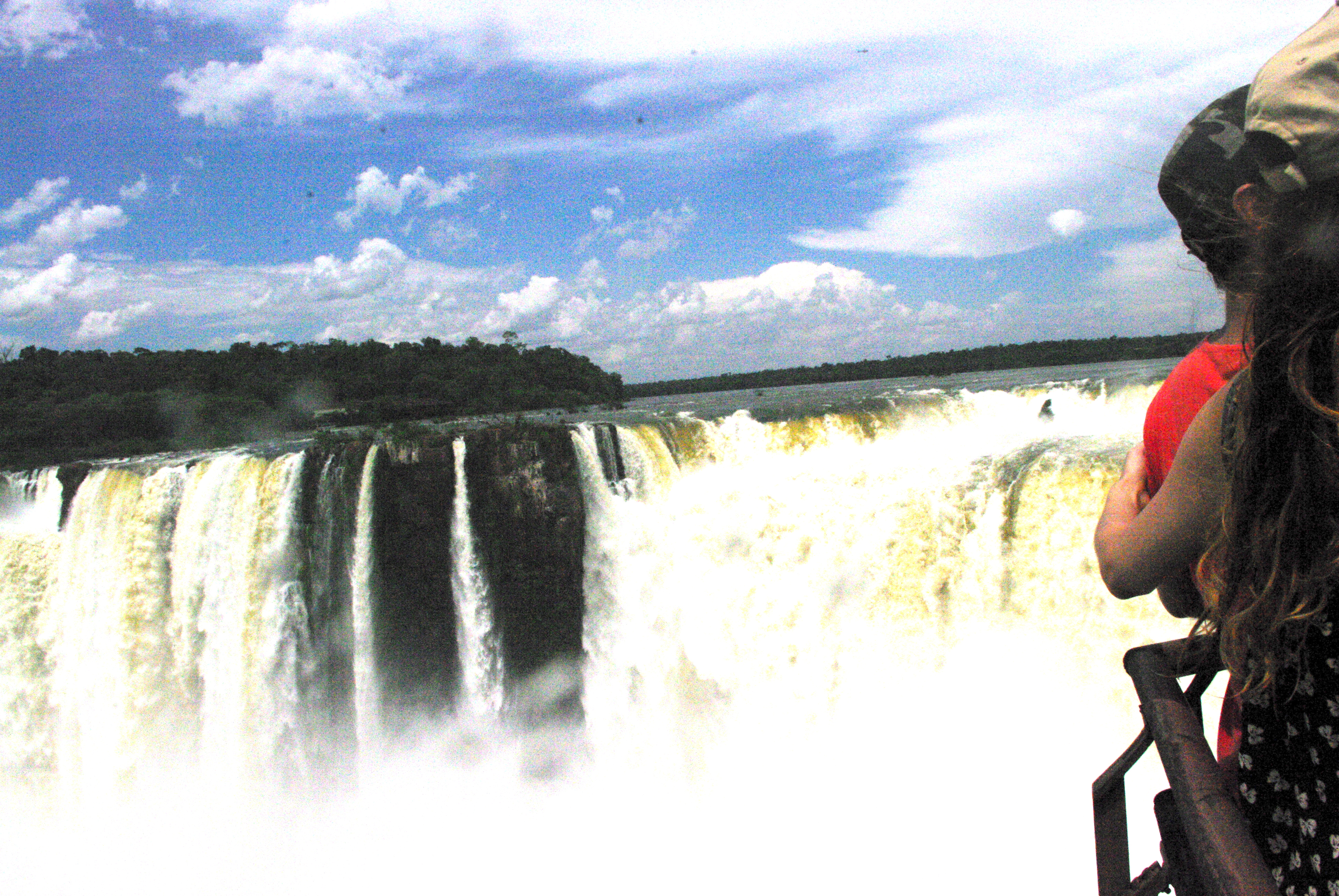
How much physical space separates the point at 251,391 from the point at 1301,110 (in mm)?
27448

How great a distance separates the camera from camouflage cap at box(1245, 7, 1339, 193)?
1.89 ft

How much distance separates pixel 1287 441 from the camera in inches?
25.8

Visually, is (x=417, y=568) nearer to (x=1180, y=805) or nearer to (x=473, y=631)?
(x=473, y=631)

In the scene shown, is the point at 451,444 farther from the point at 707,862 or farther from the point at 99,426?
the point at 99,426

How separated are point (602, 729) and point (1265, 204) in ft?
31.2

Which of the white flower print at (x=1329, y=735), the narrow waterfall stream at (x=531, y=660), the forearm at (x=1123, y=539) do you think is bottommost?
the narrow waterfall stream at (x=531, y=660)

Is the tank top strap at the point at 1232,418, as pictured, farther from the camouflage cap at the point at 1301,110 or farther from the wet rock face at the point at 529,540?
the wet rock face at the point at 529,540

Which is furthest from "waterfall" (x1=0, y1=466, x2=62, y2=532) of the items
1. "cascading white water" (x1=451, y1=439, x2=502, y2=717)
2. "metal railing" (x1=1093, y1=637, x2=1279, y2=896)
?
"metal railing" (x1=1093, y1=637, x2=1279, y2=896)

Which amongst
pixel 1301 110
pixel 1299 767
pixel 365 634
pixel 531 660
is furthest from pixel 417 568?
pixel 1301 110

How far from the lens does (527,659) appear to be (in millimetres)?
10102

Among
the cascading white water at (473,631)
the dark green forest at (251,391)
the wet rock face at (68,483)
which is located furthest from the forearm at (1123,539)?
the dark green forest at (251,391)

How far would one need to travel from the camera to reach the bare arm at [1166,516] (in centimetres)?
73

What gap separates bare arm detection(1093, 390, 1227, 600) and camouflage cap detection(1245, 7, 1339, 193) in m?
0.19

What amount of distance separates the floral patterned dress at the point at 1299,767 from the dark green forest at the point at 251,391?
14610 mm
